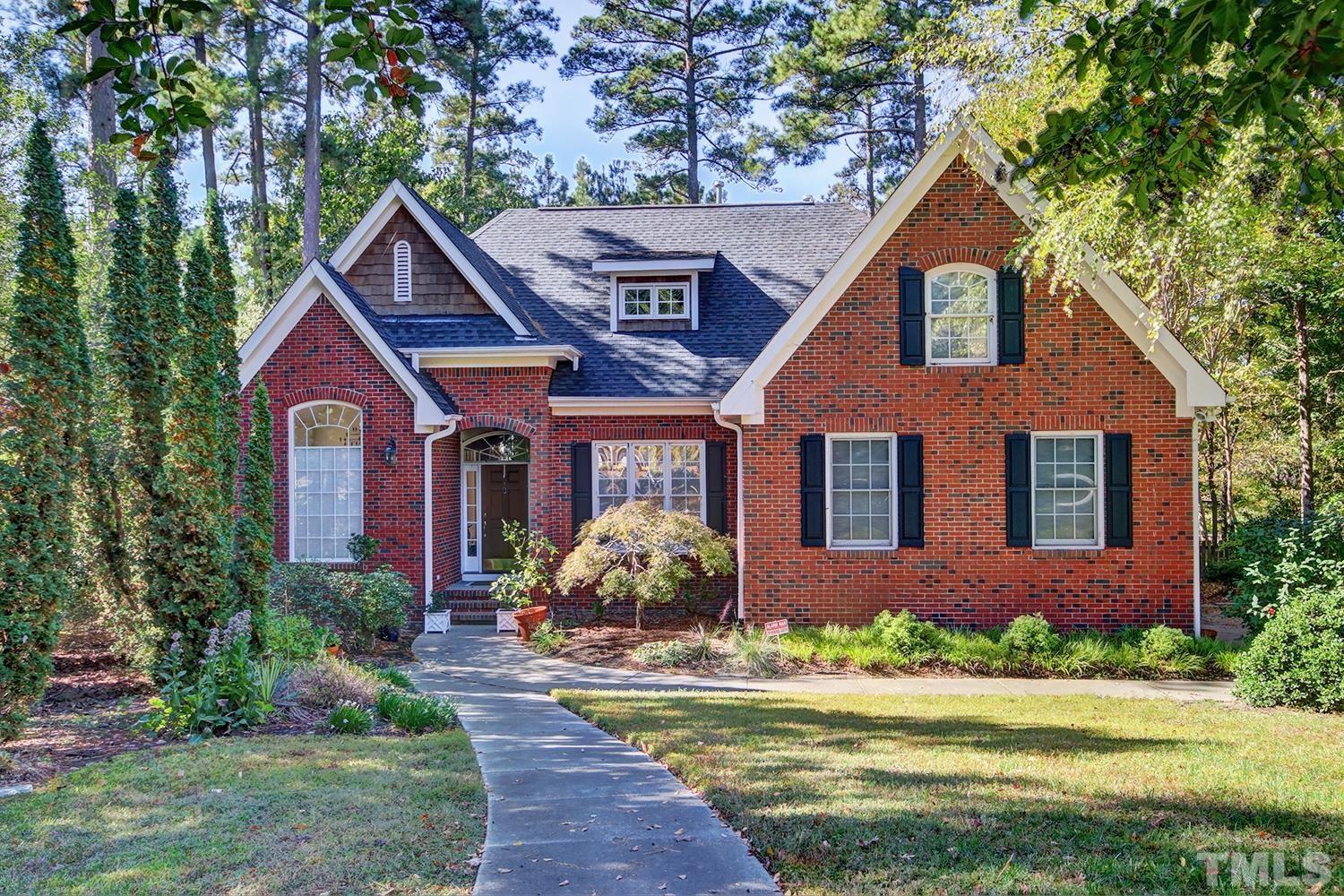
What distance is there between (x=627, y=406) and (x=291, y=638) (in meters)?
6.26

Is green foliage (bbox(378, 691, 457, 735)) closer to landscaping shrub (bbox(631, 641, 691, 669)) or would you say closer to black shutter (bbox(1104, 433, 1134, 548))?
landscaping shrub (bbox(631, 641, 691, 669))

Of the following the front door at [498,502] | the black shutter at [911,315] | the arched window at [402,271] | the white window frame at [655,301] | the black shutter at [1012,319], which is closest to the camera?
the black shutter at [1012,319]

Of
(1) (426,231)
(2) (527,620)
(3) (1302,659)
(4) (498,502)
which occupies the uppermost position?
(1) (426,231)

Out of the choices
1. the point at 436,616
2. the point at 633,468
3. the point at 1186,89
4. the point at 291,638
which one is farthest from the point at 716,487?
the point at 1186,89

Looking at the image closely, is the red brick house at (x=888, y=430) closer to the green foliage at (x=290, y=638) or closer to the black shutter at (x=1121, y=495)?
the black shutter at (x=1121, y=495)

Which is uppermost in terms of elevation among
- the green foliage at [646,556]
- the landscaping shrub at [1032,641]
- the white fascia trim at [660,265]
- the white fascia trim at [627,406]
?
the white fascia trim at [660,265]

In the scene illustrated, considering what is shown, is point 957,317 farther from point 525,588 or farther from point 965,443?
point 525,588

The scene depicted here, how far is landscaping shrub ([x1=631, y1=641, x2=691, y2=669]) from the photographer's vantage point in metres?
10.9

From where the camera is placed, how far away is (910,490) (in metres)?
11.9

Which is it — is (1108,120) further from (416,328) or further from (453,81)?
(453,81)

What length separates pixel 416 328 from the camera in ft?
48.2

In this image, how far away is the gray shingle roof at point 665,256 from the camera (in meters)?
14.7

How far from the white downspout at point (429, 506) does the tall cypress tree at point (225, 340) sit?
504 cm

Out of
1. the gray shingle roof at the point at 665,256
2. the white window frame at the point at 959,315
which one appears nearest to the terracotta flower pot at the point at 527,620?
the gray shingle roof at the point at 665,256
